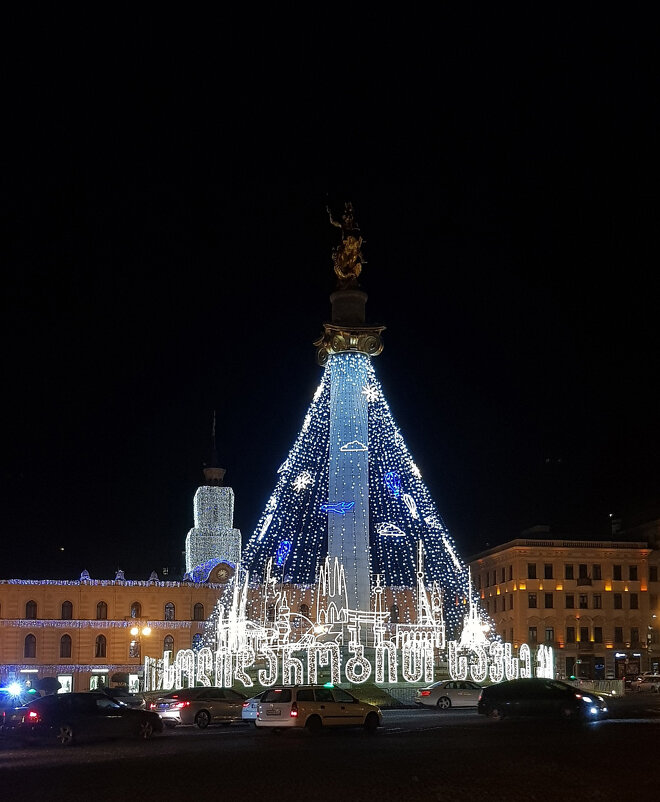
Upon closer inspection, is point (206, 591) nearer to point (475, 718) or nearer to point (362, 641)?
point (362, 641)

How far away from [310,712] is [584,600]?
52172 millimetres

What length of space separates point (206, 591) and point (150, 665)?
95.1 feet

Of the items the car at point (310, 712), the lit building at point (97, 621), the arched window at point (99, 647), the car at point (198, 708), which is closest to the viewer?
the car at point (310, 712)

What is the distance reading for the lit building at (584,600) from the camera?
239 ft

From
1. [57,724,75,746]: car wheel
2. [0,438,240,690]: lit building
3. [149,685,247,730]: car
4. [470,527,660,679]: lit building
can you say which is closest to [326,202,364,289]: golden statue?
[149,685,247,730]: car

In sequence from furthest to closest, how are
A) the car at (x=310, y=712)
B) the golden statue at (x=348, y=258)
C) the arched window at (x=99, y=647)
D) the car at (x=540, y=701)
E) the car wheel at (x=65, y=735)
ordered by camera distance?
the arched window at (x=99, y=647), the golden statue at (x=348, y=258), the car at (x=540, y=701), the car at (x=310, y=712), the car wheel at (x=65, y=735)

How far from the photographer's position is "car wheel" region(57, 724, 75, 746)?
2347cm

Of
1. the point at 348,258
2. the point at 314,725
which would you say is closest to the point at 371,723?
the point at 314,725

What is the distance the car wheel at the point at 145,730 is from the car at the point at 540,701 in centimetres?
922

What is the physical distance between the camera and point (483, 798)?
1358 cm

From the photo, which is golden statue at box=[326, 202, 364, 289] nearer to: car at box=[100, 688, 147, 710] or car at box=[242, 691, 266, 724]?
car at box=[100, 688, 147, 710]

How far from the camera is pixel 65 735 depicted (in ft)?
77.0

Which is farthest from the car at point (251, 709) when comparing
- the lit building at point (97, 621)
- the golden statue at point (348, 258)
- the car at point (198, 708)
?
the lit building at point (97, 621)

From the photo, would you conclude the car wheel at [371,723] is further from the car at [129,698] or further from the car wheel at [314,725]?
the car at [129,698]
